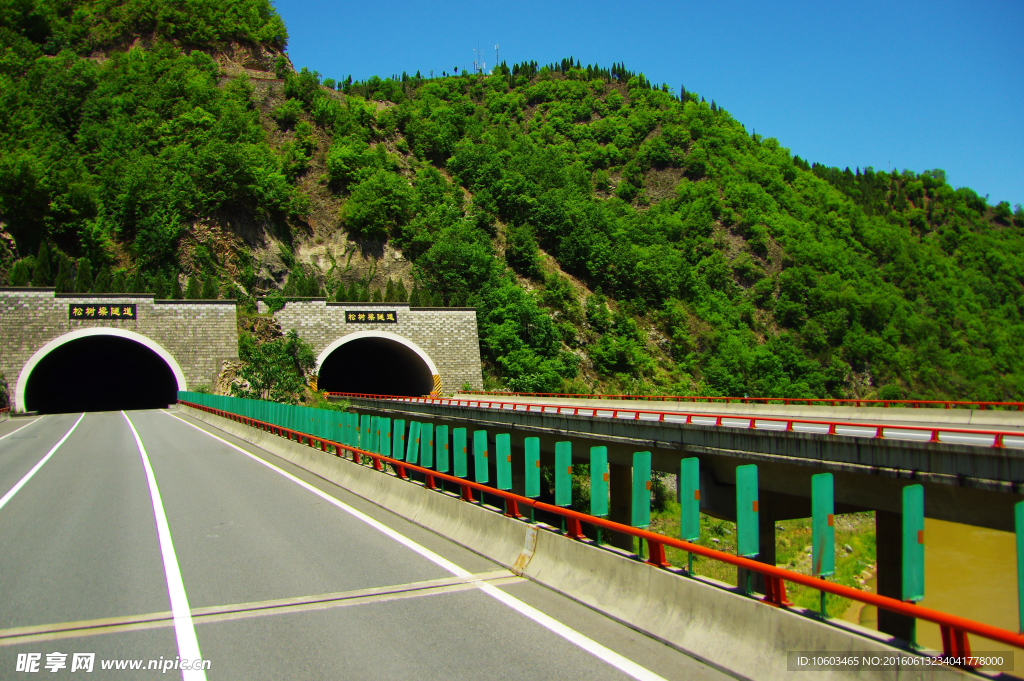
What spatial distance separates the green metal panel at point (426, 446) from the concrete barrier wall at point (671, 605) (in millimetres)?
1583

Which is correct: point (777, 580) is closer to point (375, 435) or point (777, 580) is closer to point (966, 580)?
point (375, 435)

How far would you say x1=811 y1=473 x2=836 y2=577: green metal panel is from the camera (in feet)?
16.0

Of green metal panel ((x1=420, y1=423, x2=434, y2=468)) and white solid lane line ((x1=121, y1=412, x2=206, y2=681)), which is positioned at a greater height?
green metal panel ((x1=420, y1=423, x2=434, y2=468))

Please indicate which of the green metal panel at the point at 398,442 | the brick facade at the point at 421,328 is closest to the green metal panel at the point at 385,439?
the green metal panel at the point at 398,442

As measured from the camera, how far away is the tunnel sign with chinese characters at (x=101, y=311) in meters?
43.4

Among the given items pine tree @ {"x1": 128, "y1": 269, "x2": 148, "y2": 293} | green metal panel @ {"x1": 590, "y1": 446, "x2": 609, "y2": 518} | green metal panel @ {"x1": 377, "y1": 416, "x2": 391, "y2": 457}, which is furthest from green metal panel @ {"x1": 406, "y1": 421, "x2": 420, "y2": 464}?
pine tree @ {"x1": 128, "y1": 269, "x2": 148, "y2": 293}

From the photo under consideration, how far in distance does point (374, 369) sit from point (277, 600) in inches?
2228

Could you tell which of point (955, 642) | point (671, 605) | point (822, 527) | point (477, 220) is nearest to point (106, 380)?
point (477, 220)

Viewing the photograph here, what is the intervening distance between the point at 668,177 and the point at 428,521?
9082 cm

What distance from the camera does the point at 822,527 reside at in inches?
193

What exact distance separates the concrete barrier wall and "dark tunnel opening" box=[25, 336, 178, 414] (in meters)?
50.2

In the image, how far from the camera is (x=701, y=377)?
64.3m

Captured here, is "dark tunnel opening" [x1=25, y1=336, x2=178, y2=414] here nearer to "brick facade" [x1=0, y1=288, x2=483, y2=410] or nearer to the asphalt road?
"brick facade" [x1=0, y1=288, x2=483, y2=410]

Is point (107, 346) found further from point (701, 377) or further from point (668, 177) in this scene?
point (668, 177)
